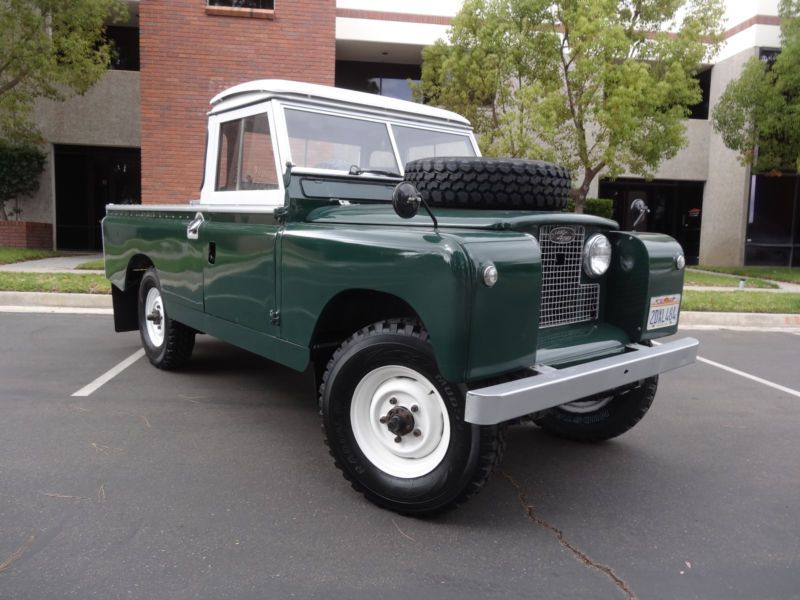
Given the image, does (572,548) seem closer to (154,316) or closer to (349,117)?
(349,117)

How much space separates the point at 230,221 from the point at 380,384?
5.46ft

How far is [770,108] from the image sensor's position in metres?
13.8

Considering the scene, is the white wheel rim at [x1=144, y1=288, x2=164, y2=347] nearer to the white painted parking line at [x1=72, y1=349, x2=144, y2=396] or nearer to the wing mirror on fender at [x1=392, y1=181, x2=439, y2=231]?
the white painted parking line at [x1=72, y1=349, x2=144, y2=396]

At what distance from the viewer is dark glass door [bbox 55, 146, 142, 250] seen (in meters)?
17.6

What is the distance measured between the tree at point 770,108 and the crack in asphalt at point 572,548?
1293 cm

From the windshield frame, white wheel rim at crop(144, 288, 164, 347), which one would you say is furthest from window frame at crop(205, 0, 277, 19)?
the windshield frame

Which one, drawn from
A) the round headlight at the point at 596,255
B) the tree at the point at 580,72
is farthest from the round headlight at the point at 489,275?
the tree at the point at 580,72

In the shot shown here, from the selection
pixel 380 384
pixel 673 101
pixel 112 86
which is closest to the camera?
pixel 380 384

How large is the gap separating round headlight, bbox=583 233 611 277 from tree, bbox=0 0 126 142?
13010 millimetres

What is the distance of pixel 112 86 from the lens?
16484 millimetres

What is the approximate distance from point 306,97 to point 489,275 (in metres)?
2.19

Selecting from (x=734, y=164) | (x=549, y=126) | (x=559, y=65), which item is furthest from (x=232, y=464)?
(x=734, y=164)

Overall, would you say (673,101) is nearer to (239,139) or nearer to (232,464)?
(239,139)

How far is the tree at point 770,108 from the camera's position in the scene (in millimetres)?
13516
